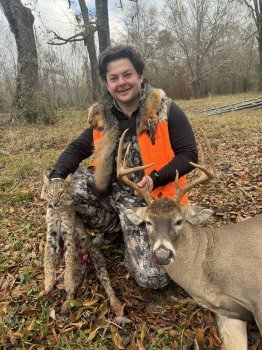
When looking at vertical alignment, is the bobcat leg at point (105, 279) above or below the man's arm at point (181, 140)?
below

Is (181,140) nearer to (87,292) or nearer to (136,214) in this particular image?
(136,214)

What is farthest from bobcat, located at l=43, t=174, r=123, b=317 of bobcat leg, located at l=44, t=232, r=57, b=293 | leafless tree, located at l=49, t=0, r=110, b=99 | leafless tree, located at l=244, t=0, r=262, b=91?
leafless tree, located at l=244, t=0, r=262, b=91

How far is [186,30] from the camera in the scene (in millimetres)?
29938

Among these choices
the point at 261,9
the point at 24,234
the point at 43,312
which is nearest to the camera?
the point at 43,312

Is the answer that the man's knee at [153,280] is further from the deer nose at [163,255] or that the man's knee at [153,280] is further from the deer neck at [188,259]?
the deer nose at [163,255]

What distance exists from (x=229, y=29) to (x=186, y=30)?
3.48 m

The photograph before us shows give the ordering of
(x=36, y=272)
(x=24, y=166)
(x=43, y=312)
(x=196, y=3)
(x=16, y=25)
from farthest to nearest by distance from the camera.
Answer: (x=196, y=3) < (x=16, y=25) < (x=24, y=166) < (x=36, y=272) < (x=43, y=312)

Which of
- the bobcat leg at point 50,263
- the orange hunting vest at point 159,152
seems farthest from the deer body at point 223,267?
the bobcat leg at point 50,263

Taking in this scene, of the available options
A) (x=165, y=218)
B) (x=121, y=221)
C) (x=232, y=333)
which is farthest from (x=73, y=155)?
(x=232, y=333)

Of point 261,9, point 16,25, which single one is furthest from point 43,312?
point 261,9

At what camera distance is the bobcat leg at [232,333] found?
8.64 ft

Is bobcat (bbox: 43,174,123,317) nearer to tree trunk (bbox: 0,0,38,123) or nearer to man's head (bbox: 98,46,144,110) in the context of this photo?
man's head (bbox: 98,46,144,110)

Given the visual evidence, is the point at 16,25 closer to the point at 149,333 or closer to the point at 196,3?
the point at 149,333

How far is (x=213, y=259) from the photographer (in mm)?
2787
